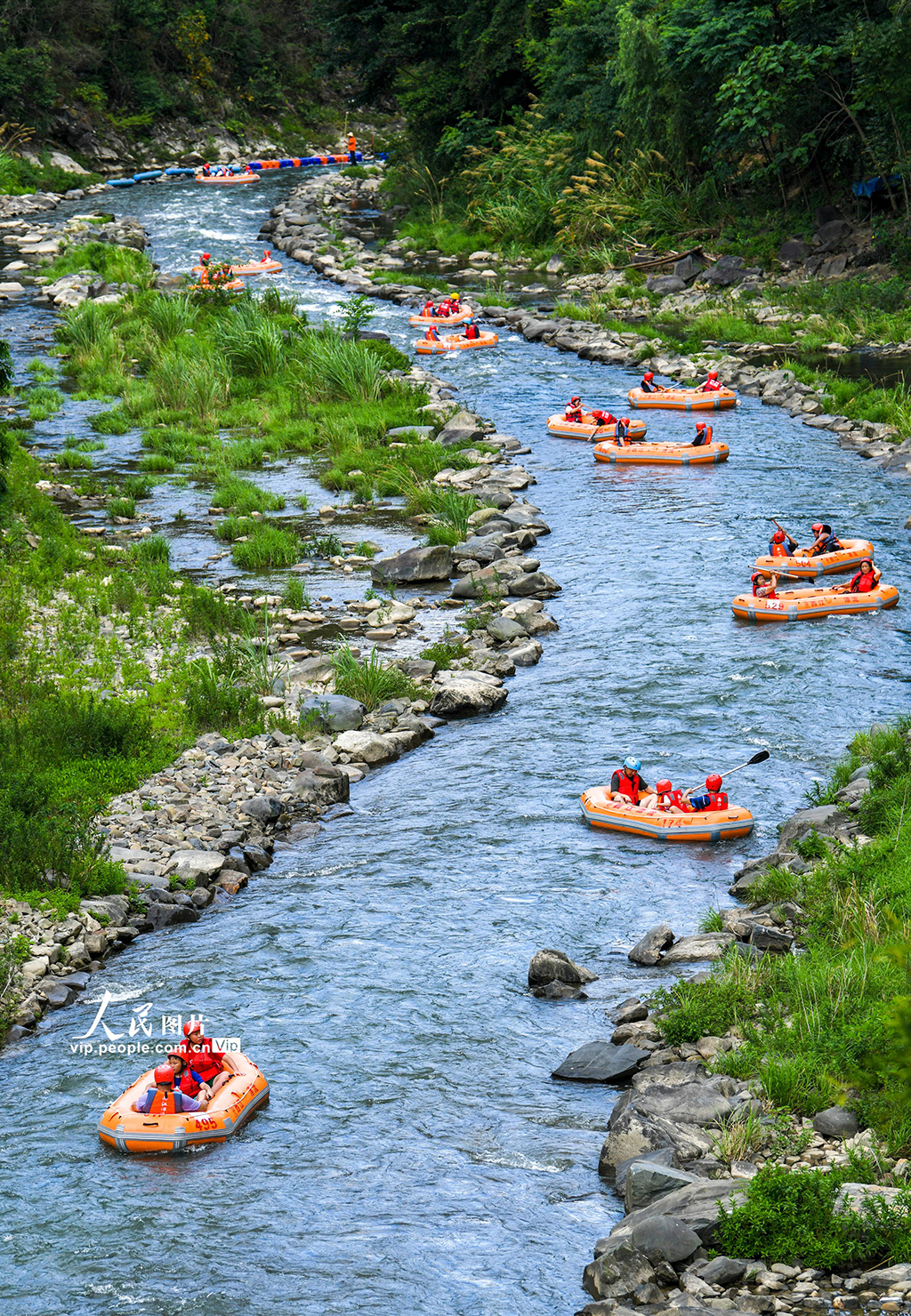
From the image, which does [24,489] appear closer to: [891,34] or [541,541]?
[541,541]

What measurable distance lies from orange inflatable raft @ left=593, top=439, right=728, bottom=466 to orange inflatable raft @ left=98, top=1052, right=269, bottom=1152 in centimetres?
1694

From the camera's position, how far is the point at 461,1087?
8.88 m

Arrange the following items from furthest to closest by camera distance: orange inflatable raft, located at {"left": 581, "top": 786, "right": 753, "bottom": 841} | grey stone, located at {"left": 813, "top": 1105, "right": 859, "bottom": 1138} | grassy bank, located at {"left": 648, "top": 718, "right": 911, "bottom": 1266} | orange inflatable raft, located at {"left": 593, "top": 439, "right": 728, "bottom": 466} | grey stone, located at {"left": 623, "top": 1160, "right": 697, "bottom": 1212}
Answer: orange inflatable raft, located at {"left": 593, "top": 439, "right": 728, "bottom": 466}, orange inflatable raft, located at {"left": 581, "top": 786, "right": 753, "bottom": 841}, grey stone, located at {"left": 813, "top": 1105, "right": 859, "bottom": 1138}, grey stone, located at {"left": 623, "top": 1160, "right": 697, "bottom": 1212}, grassy bank, located at {"left": 648, "top": 718, "right": 911, "bottom": 1266}

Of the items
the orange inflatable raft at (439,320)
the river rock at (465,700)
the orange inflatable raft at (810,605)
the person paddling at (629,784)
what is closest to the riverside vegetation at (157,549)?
the river rock at (465,700)

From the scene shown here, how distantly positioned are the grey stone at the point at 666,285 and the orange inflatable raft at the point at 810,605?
1871cm

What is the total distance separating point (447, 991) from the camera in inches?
393

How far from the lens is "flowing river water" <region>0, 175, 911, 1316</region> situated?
7.43m

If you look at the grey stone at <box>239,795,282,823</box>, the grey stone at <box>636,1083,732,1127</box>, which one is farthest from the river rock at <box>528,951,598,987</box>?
the grey stone at <box>239,795,282,823</box>

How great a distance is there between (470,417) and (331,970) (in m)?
16.8

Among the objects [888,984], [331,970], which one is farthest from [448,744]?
[888,984]

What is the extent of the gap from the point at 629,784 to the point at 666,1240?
593 centimetres

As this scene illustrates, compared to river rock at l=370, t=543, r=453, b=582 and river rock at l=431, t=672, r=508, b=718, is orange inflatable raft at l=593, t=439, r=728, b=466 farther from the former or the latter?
river rock at l=431, t=672, r=508, b=718

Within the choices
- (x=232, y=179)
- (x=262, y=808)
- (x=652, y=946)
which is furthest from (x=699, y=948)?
(x=232, y=179)

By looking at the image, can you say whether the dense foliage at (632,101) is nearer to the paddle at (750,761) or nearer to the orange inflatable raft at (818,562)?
the orange inflatable raft at (818,562)
